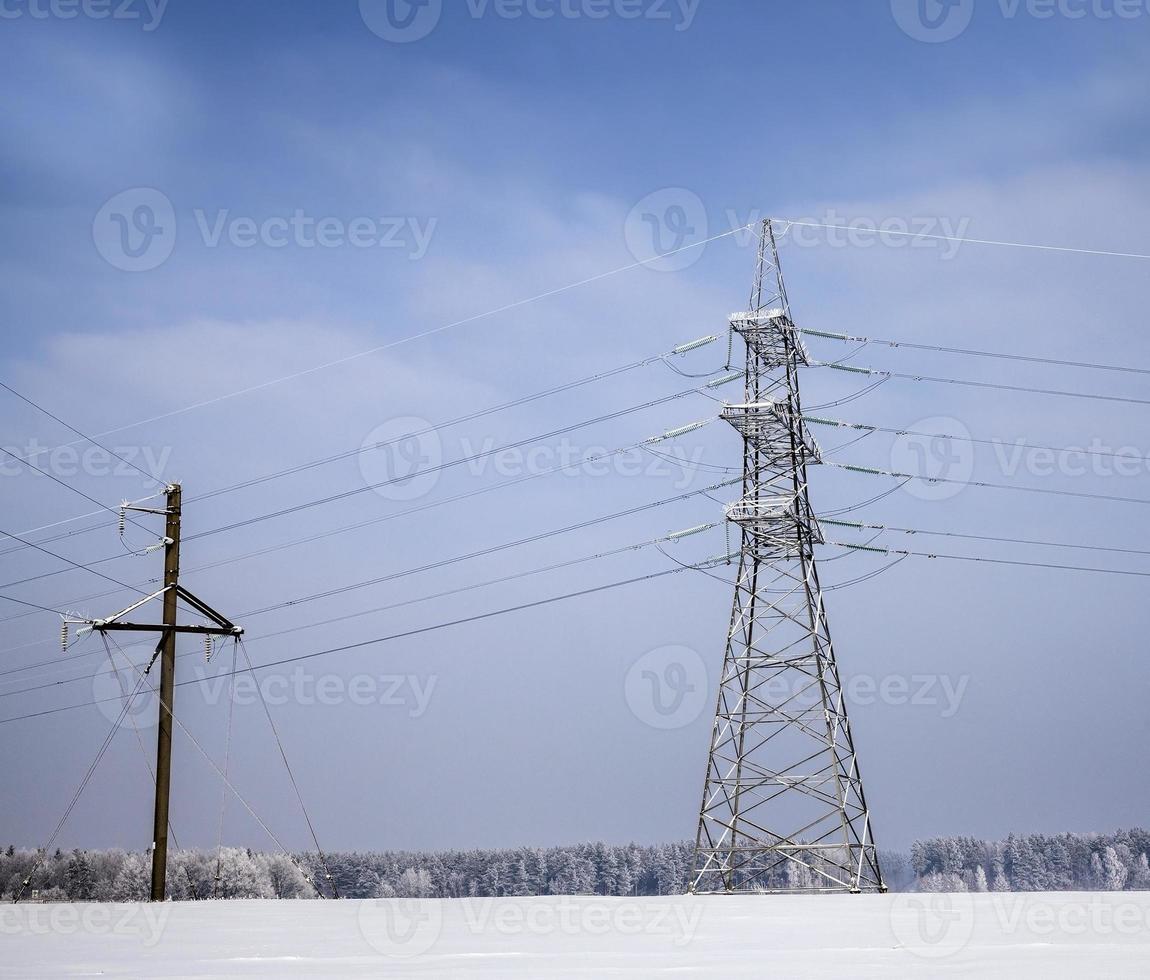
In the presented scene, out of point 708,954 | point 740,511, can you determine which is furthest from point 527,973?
point 740,511

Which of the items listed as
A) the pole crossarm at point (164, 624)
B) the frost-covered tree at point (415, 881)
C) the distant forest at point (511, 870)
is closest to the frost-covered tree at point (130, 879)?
the distant forest at point (511, 870)

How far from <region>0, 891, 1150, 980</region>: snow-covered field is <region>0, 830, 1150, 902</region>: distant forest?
77647 mm

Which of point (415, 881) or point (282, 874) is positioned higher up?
point (282, 874)

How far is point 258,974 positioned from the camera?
10406mm

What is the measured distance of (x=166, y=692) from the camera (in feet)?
100

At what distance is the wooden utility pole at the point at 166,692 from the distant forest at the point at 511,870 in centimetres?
6656

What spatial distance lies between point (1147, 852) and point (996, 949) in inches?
4719

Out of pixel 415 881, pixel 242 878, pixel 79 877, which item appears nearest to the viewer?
pixel 242 878

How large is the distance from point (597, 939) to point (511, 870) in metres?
130

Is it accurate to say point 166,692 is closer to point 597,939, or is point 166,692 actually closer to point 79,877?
point 597,939

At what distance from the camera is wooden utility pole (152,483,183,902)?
94.7 feet

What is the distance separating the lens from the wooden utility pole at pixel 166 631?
29328 mm

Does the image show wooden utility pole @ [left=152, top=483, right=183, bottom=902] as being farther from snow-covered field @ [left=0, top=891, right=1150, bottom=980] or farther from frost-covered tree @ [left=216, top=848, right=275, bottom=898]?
frost-covered tree @ [left=216, top=848, right=275, bottom=898]

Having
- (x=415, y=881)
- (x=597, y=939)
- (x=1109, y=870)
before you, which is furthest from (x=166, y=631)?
(x=415, y=881)
